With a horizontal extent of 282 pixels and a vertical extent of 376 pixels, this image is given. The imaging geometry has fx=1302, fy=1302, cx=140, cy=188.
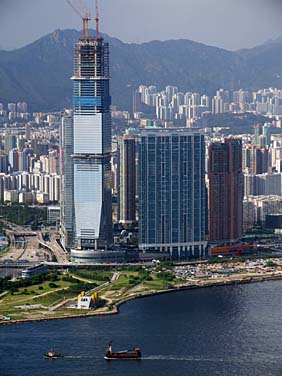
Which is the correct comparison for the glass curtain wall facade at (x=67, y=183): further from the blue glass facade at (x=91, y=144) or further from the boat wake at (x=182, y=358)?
the boat wake at (x=182, y=358)

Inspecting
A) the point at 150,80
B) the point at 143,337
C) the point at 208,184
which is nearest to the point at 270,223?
the point at 208,184

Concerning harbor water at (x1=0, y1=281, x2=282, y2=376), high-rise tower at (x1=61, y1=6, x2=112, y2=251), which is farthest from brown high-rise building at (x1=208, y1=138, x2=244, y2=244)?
harbor water at (x1=0, y1=281, x2=282, y2=376)

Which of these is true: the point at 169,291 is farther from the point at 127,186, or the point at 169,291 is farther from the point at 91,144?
the point at 127,186

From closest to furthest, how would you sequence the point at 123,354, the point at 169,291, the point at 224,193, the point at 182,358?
the point at 182,358, the point at 123,354, the point at 169,291, the point at 224,193

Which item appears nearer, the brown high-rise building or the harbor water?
the harbor water

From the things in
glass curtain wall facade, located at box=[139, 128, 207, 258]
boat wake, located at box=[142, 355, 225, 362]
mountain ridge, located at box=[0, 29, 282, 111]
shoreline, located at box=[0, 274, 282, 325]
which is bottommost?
boat wake, located at box=[142, 355, 225, 362]

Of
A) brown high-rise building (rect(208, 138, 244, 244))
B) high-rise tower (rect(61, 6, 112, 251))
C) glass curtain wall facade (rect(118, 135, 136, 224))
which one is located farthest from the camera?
glass curtain wall facade (rect(118, 135, 136, 224))

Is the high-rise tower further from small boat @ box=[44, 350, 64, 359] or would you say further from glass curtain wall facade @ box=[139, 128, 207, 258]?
small boat @ box=[44, 350, 64, 359]

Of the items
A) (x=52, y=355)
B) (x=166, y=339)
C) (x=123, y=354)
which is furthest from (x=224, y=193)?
(x=52, y=355)
